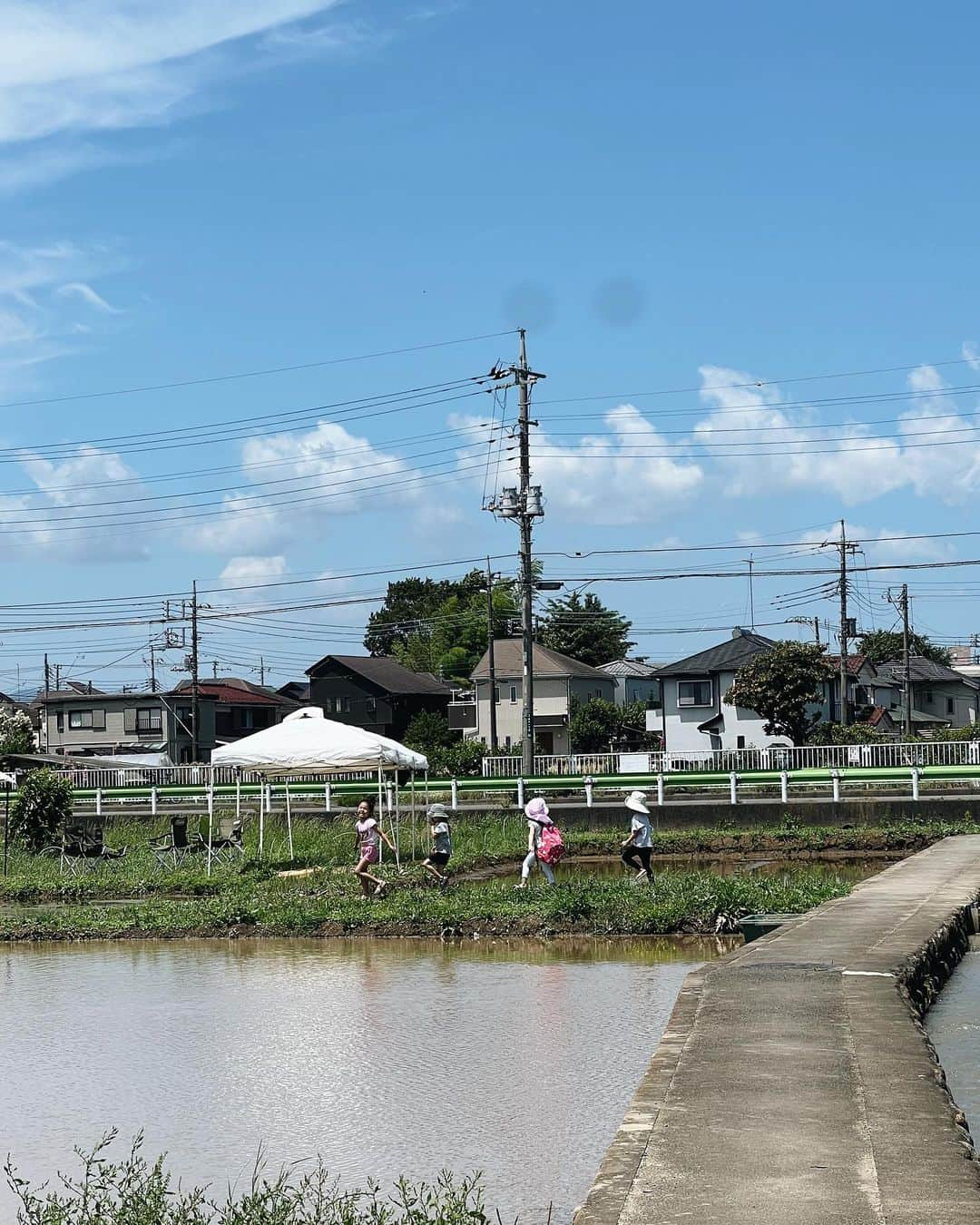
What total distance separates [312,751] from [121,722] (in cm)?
5985

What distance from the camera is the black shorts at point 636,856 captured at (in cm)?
1983

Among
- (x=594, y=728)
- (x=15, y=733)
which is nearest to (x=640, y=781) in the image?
(x=594, y=728)

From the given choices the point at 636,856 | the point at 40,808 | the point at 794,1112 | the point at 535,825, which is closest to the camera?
the point at 794,1112

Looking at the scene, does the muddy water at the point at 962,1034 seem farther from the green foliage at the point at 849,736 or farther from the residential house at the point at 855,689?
the residential house at the point at 855,689

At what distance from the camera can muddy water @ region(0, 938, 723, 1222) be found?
7312 millimetres

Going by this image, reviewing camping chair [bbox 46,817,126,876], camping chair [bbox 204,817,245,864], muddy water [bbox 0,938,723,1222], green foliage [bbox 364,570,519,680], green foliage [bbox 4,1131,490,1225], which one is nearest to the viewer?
green foliage [bbox 4,1131,490,1225]

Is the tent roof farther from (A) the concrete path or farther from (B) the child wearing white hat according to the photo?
(A) the concrete path

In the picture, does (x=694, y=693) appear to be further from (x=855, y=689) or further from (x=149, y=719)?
(x=149, y=719)

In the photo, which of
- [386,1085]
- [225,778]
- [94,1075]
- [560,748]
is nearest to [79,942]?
[94,1075]

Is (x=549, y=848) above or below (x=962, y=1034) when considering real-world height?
above

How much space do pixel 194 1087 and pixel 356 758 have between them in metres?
14.7

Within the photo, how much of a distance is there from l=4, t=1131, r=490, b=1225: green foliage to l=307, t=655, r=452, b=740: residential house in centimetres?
7057

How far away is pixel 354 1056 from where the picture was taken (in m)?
9.71

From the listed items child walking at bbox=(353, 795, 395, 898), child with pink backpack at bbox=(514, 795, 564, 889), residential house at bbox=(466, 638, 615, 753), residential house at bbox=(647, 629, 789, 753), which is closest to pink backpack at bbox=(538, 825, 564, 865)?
child with pink backpack at bbox=(514, 795, 564, 889)
